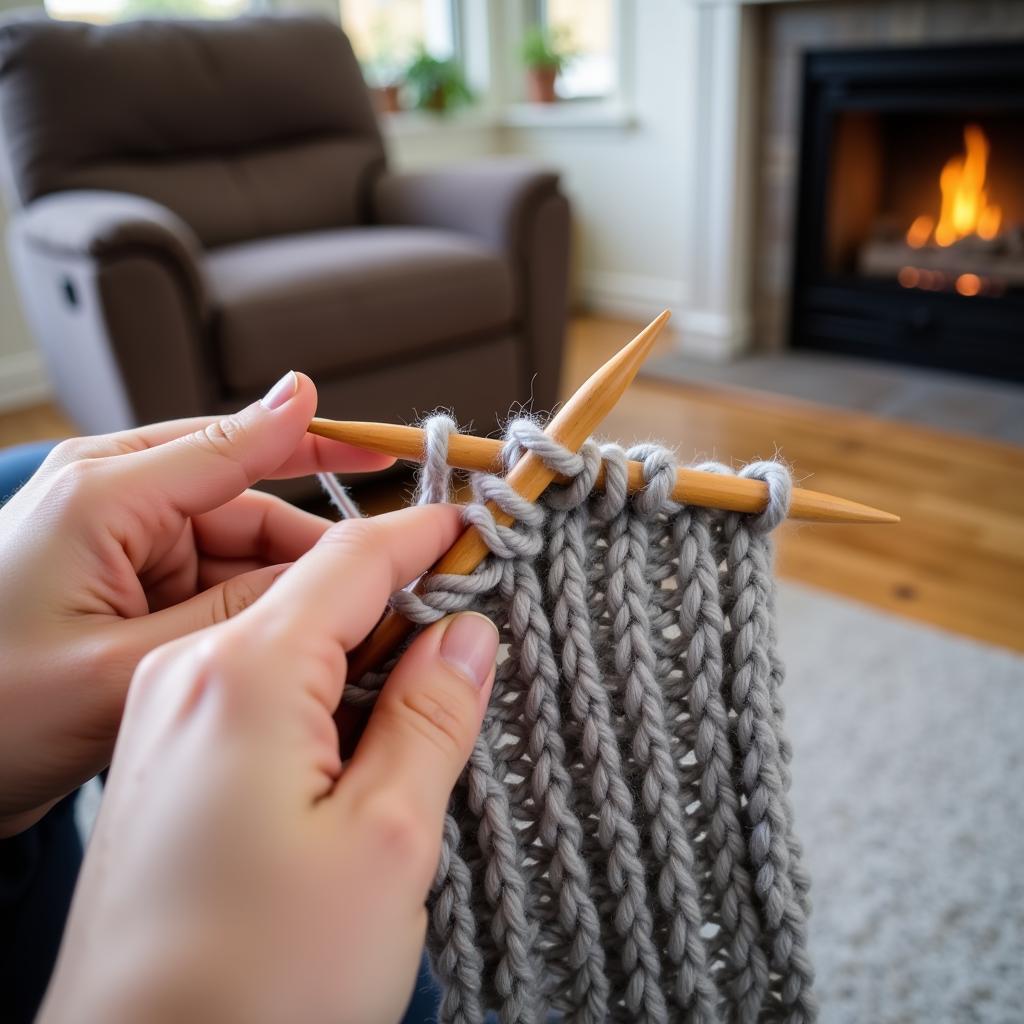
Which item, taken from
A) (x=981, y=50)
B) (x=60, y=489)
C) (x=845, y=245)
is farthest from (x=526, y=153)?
(x=60, y=489)

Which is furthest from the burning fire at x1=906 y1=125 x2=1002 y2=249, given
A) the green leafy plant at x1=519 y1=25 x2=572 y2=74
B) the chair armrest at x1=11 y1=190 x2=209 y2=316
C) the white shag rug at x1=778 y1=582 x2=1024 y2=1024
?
the chair armrest at x1=11 y1=190 x2=209 y2=316

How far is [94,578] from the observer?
47 cm

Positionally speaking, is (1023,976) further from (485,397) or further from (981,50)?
(981,50)

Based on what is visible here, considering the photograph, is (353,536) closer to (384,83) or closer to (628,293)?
(628,293)

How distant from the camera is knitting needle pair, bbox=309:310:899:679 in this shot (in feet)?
1.53

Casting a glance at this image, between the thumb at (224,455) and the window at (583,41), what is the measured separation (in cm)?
313

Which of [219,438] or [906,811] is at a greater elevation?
[219,438]

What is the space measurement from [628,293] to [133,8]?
6.07 ft

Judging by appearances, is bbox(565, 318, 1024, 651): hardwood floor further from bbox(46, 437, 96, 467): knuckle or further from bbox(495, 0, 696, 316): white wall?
bbox(46, 437, 96, 467): knuckle

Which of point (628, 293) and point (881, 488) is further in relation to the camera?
point (628, 293)

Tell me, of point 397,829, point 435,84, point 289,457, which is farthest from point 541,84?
point 397,829

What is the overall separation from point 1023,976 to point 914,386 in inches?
72.6

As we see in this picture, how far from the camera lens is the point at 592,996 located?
1.73 feet

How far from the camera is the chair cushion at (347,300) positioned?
1699 millimetres
